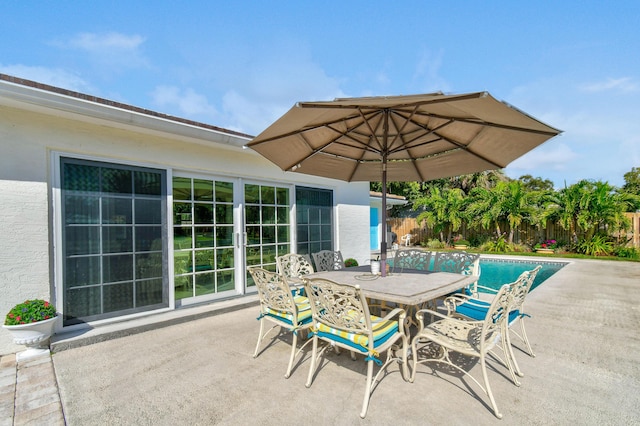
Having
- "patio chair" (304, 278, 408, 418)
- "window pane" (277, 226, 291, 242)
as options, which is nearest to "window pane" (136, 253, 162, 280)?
"window pane" (277, 226, 291, 242)

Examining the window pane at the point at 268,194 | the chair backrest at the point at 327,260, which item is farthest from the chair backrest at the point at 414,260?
the window pane at the point at 268,194

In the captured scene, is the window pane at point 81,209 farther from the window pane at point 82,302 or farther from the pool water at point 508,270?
the pool water at point 508,270

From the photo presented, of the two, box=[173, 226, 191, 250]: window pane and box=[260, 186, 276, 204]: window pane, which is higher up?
box=[260, 186, 276, 204]: window pane

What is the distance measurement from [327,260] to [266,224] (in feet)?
5.25

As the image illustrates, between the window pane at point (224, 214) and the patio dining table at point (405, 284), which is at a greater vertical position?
the window pane at point (224, 214)

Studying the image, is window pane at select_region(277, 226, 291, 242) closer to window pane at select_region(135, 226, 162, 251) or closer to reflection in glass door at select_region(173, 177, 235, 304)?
reflection in glass door at select_region(173, 177, 235, 304)

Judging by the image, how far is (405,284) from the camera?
3012mm

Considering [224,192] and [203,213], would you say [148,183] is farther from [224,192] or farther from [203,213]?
[224,192]

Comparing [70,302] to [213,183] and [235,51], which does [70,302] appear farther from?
[235,51]

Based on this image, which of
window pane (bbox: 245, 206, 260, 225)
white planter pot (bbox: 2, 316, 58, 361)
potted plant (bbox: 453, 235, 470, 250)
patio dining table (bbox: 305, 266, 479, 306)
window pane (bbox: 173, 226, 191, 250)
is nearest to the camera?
patio dining table (bbox: 305, 266, 479, 306)

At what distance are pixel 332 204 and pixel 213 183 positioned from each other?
120 inches

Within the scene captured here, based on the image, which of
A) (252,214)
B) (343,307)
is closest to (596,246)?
(252,214)

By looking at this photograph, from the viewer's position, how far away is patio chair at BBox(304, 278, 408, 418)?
2234 mm

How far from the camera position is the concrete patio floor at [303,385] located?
6.99ft
